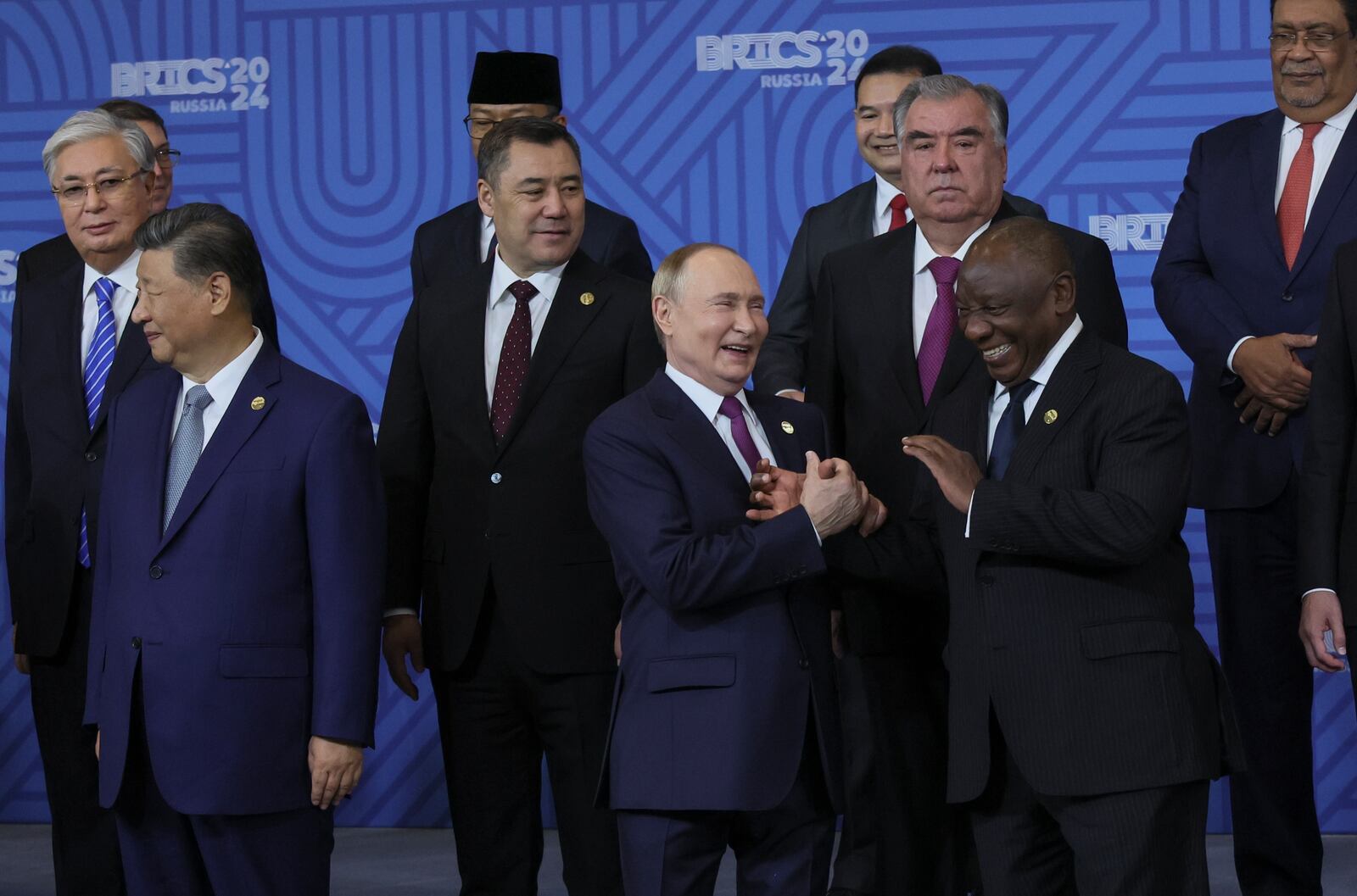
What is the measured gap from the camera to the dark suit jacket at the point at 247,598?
113 inches

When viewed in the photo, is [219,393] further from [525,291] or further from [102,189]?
[102,189]

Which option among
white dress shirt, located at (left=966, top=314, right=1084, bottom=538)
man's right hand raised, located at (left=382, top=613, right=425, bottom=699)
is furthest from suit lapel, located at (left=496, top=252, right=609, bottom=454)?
white dress shirt, located at (left=966, top=314, right=1084, bottom=538)

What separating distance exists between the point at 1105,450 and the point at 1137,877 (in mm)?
630

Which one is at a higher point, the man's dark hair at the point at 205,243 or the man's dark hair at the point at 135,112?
the man's dark hair at the point at 135,112

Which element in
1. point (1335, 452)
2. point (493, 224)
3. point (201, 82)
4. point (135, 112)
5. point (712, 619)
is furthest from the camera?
point (201, 82)

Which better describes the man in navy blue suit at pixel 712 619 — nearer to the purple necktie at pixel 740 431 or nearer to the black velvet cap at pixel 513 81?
the purple necktie at pixel 740 431

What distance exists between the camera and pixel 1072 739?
2719 millimetres

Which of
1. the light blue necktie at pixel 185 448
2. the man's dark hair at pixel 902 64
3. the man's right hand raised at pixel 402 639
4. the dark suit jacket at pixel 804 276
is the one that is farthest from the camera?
→ the man's dark hair at pixel 902 64

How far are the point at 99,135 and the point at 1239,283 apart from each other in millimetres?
2363

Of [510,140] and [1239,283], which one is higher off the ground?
[510,140]

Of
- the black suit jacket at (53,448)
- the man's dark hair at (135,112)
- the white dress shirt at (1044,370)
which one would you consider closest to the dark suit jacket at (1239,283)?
the white dress shirt at (1044,370)

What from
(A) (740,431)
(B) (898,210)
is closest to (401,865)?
(B) (898,210)

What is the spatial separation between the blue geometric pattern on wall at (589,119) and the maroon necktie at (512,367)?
179 cm

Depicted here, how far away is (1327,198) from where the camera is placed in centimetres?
366
